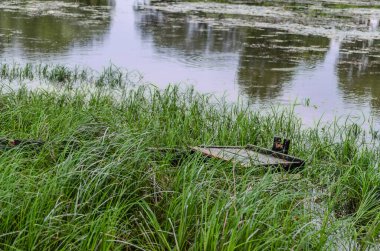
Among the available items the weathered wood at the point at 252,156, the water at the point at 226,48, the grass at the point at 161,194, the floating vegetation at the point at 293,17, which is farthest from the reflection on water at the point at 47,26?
the weathered wood at the point at 252,156

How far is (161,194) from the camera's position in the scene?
328 cm

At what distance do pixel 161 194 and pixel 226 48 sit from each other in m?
9.04

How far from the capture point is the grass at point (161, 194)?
2.66 m

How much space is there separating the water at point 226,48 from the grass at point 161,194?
2.39 metres

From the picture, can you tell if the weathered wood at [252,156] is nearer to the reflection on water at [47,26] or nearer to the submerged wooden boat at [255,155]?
the submerged wooden boat at [255,155]

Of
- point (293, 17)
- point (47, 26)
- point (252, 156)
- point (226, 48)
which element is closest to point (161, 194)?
point (252, 156)

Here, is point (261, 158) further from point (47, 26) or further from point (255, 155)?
point (47, 26)

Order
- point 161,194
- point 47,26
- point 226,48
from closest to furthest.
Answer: point 161,194 → point 226,48 → point 47,26

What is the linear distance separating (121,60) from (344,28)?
7823 millimetres

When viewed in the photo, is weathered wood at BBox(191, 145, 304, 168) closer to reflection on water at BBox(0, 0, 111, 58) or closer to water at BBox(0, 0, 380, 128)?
water at BBox(0, 0, 380, 128)

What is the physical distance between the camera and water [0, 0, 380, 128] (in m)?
8.60

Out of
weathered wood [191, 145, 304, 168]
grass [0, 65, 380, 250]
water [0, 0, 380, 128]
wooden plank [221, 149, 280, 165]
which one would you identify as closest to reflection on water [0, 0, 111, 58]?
water [0, 0, 380, 128]

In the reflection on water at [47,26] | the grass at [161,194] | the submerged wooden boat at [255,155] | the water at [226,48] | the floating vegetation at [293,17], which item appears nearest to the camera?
the grass at [161,194]

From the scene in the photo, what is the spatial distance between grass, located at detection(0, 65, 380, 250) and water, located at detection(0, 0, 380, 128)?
2.39 m
